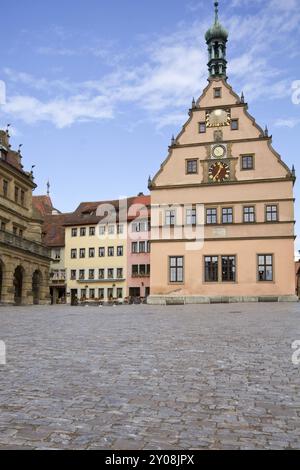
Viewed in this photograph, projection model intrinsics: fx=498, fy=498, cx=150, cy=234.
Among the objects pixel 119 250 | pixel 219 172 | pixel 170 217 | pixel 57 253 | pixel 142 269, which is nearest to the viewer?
pixel 219 172

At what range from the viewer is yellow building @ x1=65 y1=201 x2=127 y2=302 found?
64.4 m

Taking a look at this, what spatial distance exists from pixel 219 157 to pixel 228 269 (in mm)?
9558

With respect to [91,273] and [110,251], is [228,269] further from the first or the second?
[91,273]

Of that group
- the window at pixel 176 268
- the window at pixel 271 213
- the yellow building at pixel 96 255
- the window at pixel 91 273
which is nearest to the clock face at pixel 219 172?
the window at pixel 271 213

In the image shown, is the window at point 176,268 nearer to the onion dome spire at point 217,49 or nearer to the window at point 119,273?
the onion dome spire at point 217,49

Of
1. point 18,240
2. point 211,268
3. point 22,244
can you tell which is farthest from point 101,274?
point 211,268

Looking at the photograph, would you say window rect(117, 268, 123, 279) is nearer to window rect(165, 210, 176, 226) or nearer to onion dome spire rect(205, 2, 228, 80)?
window rect(165, 210, 176, 226)

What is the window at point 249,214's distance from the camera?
4128 centimetres

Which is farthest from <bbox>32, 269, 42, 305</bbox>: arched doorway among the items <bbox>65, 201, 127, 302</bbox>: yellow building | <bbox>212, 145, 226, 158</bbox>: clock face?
<bbox>212, 145, 226, 158</bbox>: clock face

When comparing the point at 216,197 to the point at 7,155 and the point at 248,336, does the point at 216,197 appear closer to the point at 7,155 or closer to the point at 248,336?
the point at 7,155

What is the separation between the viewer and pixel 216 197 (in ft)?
138

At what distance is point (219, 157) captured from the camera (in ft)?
139

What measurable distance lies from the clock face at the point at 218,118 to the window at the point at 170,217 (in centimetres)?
831

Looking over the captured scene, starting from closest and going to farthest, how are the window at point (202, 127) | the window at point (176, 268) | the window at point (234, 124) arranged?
the window at point (176, 268) < the window at point (234, 124) < the window at point (202, 127)
